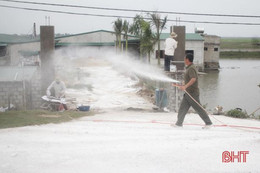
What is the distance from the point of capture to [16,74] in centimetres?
1556

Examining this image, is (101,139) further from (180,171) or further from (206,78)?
(206,78)

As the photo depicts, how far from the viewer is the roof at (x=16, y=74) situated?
14.5m

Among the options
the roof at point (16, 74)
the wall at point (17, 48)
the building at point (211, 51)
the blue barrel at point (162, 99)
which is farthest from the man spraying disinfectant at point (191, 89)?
the building at point (211, 51)

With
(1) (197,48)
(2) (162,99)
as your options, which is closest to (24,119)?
(2) (162,99)

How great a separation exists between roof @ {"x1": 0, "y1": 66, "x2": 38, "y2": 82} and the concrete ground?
311 inches

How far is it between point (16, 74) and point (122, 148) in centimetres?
1161

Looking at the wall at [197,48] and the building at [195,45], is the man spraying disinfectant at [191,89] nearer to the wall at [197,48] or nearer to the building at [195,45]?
the building at [195,45]

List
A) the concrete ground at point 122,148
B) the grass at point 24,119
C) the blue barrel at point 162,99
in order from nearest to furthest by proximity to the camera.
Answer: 1. the concrete ground at point 122,148
2. the grass at point 24,119
3. the blue barrel at point 162,99

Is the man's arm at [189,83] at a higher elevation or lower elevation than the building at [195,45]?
lower

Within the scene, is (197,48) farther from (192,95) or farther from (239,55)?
(239,55)

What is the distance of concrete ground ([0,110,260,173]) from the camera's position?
4938mm

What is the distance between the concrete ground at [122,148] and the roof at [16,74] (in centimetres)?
791

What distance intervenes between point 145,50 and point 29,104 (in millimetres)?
18804

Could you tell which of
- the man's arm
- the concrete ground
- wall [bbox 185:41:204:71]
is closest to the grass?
the concrete ground
